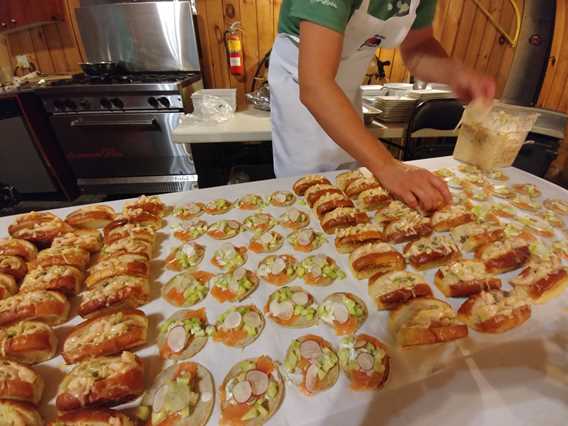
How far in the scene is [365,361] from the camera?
88 cm

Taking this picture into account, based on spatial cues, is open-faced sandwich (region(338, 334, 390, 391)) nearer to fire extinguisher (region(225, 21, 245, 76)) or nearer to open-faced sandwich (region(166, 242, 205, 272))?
open-faced sandwich (region(166, 242, 205, 272))

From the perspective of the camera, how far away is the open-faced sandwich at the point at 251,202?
1623 millimetres

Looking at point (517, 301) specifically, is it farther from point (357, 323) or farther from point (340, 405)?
point (340, 405)

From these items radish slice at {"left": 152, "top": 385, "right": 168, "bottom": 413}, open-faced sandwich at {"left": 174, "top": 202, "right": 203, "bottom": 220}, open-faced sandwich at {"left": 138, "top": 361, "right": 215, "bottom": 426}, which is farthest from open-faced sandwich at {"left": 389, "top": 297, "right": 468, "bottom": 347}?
open-faced sandwich at {"left": 174, "top": 202, "right": 203, "bottom": 220}

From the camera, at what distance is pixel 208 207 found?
5.28 ft

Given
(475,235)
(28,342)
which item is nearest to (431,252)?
(475,235)

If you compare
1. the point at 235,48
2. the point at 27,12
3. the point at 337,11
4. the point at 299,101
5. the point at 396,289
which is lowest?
the point at 396,289

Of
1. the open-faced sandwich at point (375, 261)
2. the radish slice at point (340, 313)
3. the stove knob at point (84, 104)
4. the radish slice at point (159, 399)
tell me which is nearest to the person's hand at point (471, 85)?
the open-faced sandwich at point (375, 261)

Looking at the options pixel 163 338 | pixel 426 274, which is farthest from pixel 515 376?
pixel 163 338

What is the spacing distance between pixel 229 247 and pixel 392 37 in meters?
1.57

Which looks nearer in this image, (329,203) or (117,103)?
(329,203)

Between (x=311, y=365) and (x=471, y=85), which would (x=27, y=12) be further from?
(x=311, y=365)

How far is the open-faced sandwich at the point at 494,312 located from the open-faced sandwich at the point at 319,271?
Result: 45 cm

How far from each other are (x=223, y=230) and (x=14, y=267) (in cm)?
84
